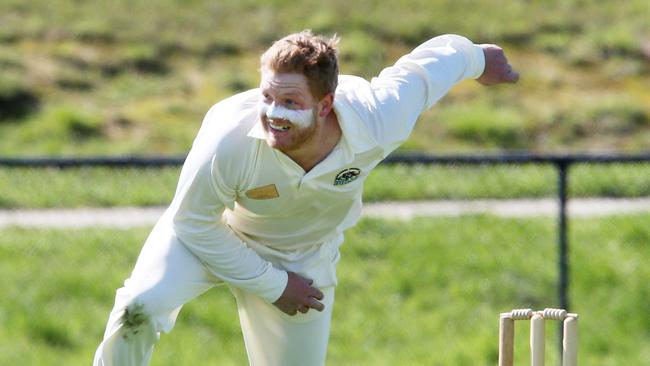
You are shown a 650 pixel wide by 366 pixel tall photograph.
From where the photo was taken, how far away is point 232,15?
1352 cm

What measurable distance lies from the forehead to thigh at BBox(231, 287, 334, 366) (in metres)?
0.85

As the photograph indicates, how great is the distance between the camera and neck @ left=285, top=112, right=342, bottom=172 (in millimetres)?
4859

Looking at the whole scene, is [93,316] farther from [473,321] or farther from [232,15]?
[232,15]

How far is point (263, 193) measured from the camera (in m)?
4.92

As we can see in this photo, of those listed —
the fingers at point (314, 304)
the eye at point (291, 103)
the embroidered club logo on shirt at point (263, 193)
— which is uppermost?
the eye at point (291, 103)

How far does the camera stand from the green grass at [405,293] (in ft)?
27.0

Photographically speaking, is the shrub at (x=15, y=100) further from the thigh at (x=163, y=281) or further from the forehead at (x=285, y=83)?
the forehead at (x=285, y=83)

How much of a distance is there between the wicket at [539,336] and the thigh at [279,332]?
0.72 metres

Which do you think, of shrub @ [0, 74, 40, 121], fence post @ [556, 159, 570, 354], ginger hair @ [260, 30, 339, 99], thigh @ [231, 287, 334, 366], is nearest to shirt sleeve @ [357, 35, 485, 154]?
ginger hair @ [260, 30, 339, 99]

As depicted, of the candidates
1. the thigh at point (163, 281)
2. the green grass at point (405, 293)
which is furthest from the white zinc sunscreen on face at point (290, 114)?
the green grass at point (405, 293)

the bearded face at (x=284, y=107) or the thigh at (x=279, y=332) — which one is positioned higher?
the bearded face at (x=284, y=107)

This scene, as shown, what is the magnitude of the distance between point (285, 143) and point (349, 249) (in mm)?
4176

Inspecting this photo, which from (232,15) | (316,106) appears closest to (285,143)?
(316,106)

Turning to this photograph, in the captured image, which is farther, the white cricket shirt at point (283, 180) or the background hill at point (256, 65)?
the background hill at point (256, 65)
